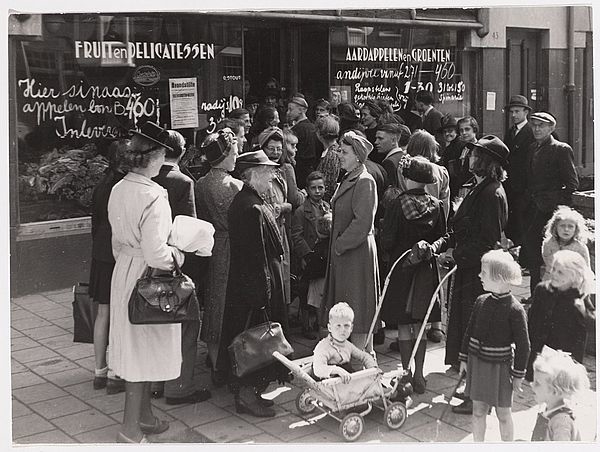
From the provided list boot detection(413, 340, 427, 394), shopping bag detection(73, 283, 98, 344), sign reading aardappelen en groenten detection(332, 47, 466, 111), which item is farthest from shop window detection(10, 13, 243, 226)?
boot detection(413, 340, 427, 394)

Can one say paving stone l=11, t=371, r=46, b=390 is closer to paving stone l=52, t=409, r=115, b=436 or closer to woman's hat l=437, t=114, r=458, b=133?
paving stone l=52, t=409, r=115, b=436

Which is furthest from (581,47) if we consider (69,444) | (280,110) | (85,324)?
(69,444)

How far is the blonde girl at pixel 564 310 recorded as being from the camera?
5008 millimetres

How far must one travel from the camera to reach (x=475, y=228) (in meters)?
5.68

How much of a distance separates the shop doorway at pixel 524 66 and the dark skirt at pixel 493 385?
7.32 meters

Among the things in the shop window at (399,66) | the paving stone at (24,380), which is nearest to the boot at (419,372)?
the paving stone at (24,380)

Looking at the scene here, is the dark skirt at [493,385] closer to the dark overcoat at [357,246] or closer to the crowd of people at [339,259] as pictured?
the crowd of people at [339,259]

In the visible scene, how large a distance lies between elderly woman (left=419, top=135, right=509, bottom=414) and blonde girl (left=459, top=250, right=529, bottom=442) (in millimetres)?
715

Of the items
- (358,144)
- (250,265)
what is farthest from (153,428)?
(358,144)

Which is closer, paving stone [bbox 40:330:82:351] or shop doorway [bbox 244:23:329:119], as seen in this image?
paving stone [bbox 40:330:82:351]

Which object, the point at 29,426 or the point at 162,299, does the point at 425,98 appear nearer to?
the point at 162,299

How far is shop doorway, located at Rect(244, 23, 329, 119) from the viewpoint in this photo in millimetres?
9492

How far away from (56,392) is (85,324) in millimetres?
543

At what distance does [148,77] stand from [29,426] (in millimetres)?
4182
